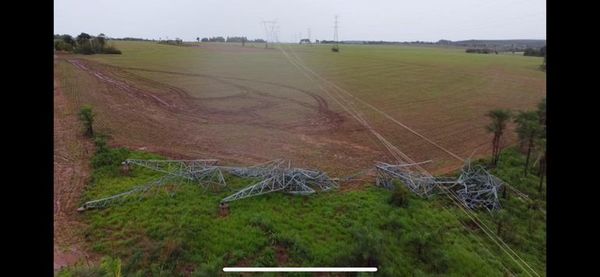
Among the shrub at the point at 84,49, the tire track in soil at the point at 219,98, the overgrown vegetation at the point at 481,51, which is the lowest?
the tire track in soil at the point at 219,98

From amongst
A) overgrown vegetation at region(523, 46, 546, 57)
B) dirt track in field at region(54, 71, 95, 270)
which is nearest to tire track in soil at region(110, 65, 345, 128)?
overgrown vegetation at region(523, 46, 546, 57)

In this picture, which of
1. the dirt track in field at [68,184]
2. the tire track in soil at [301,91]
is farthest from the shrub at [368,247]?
the tire track in soil at [301,91]

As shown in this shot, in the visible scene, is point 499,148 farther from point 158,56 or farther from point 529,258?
point 158,56

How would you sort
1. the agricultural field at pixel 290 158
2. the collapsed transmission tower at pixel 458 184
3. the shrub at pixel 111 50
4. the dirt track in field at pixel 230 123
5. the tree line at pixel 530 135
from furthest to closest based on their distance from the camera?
the shrub at pixel 111 50 → the dirt track in field at pixel 230 123 → the tree line at pixel 530 135 → the collapsed transmission tower at pixel 458 184 → the agricultural field at pixel 290 158

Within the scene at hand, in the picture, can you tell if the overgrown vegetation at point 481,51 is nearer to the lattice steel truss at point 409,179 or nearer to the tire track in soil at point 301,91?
the tire track in soil at point 301,91

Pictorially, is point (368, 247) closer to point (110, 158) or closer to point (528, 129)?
point (110, 158)

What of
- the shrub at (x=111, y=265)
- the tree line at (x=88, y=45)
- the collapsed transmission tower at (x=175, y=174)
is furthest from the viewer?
the tree line at (x=88, y=45)

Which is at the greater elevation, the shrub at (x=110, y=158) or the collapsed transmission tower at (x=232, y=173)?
the shrub at (x=110, y=158)

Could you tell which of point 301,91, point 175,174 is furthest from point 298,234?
point 301,91
